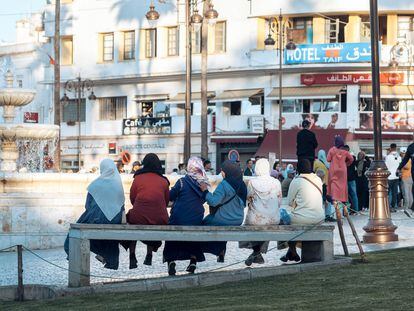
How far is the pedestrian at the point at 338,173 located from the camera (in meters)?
25.8

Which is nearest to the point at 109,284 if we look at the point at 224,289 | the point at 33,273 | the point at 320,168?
the point at 224,289

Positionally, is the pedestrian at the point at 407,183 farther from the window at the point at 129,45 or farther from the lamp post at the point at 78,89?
the window at the point at 129,45

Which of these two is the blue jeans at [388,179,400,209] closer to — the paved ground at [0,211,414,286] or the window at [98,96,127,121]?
the paved ground at [0,211,414,286]

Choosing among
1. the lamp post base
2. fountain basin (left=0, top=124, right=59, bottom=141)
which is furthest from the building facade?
the lamp post base

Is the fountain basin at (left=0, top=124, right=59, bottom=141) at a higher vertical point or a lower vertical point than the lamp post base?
higher

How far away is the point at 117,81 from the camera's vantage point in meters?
66.6

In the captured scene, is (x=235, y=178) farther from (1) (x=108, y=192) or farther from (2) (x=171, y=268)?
(1) (x=108, y=192)

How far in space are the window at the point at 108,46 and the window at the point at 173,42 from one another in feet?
13.3

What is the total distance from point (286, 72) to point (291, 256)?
145 ft

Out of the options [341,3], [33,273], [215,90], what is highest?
[341,3]

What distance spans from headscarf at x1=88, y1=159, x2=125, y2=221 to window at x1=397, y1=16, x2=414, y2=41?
148ft

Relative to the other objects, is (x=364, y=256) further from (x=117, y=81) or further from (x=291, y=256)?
(x=117, y=81)

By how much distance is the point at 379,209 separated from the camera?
20047mm

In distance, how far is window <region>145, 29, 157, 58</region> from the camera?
65.7 metres
